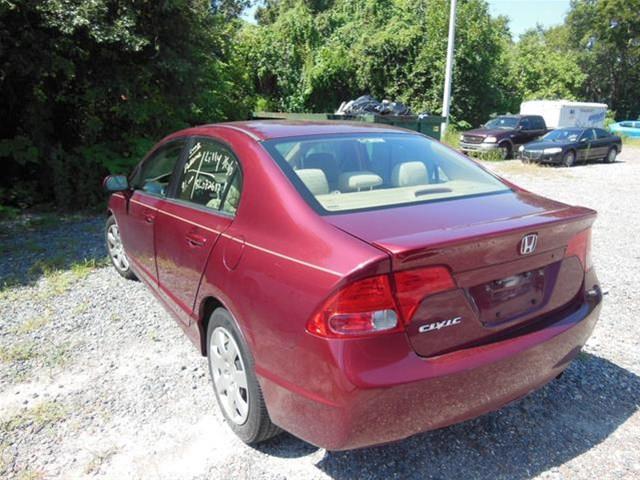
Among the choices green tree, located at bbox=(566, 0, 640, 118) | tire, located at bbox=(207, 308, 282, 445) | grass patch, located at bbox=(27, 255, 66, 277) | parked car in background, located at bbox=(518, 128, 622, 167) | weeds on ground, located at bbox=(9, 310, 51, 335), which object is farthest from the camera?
green tree, located at bbox=(566, 0, 640, 118)

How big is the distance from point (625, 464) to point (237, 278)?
7.06 ft

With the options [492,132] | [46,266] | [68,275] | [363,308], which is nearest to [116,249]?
[68,275]

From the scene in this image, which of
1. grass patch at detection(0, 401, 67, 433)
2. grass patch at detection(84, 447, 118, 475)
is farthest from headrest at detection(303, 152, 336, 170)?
grass patch at detection(0, 401, 67, 433)

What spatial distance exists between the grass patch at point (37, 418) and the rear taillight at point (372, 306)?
196cm

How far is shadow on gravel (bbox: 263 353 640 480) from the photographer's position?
2500 mm

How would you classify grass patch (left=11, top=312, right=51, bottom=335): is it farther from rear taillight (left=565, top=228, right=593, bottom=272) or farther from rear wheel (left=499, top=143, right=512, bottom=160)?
rear wheel (left=499, top=143, right=512, bottom=160)

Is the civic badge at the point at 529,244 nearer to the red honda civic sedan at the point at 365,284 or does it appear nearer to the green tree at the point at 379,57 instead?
the red honda civic sedan at the point at 365,284

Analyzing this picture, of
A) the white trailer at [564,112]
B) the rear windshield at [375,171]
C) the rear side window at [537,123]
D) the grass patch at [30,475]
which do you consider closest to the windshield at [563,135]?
the rear side window at [537,123]

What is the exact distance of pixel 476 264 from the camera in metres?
2.14

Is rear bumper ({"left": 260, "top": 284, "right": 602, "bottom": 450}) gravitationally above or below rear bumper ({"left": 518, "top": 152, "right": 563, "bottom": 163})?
above

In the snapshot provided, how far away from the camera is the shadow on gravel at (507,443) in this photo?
2500mm

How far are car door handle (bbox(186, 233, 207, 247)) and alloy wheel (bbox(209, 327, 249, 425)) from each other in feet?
1.63

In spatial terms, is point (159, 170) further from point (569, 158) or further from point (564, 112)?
point (564, 112)

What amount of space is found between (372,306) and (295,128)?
161cm
